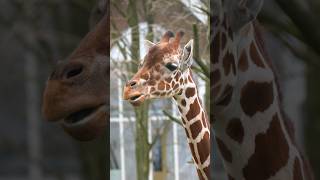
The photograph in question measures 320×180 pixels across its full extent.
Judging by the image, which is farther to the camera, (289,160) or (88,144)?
(88,144)

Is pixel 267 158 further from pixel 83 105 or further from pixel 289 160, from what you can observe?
pixel 83 105

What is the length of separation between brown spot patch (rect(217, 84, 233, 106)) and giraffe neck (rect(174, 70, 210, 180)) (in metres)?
0.03

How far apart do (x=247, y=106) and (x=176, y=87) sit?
0.33ft

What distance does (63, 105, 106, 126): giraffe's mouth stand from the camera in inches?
25.8

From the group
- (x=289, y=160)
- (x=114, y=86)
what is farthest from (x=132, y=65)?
(x=289, y=160)

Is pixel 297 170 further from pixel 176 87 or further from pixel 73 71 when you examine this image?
pixel 73 71

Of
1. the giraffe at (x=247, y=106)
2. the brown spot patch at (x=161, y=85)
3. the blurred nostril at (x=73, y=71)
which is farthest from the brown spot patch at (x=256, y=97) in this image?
the blurred nostril at (x=73, y=71)

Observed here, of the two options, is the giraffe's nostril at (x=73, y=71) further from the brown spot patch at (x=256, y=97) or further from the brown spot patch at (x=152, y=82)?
the brown spot patch at (x=256, y=97)

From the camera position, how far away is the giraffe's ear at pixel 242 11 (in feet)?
2.06

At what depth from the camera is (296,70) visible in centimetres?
71

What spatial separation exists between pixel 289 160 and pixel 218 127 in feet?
0.34

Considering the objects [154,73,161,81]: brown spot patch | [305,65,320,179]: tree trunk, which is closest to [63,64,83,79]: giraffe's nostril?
[154,73,161,81]: brown spot patch

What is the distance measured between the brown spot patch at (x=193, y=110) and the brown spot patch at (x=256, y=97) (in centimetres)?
6

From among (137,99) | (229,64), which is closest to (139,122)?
(137,99)
